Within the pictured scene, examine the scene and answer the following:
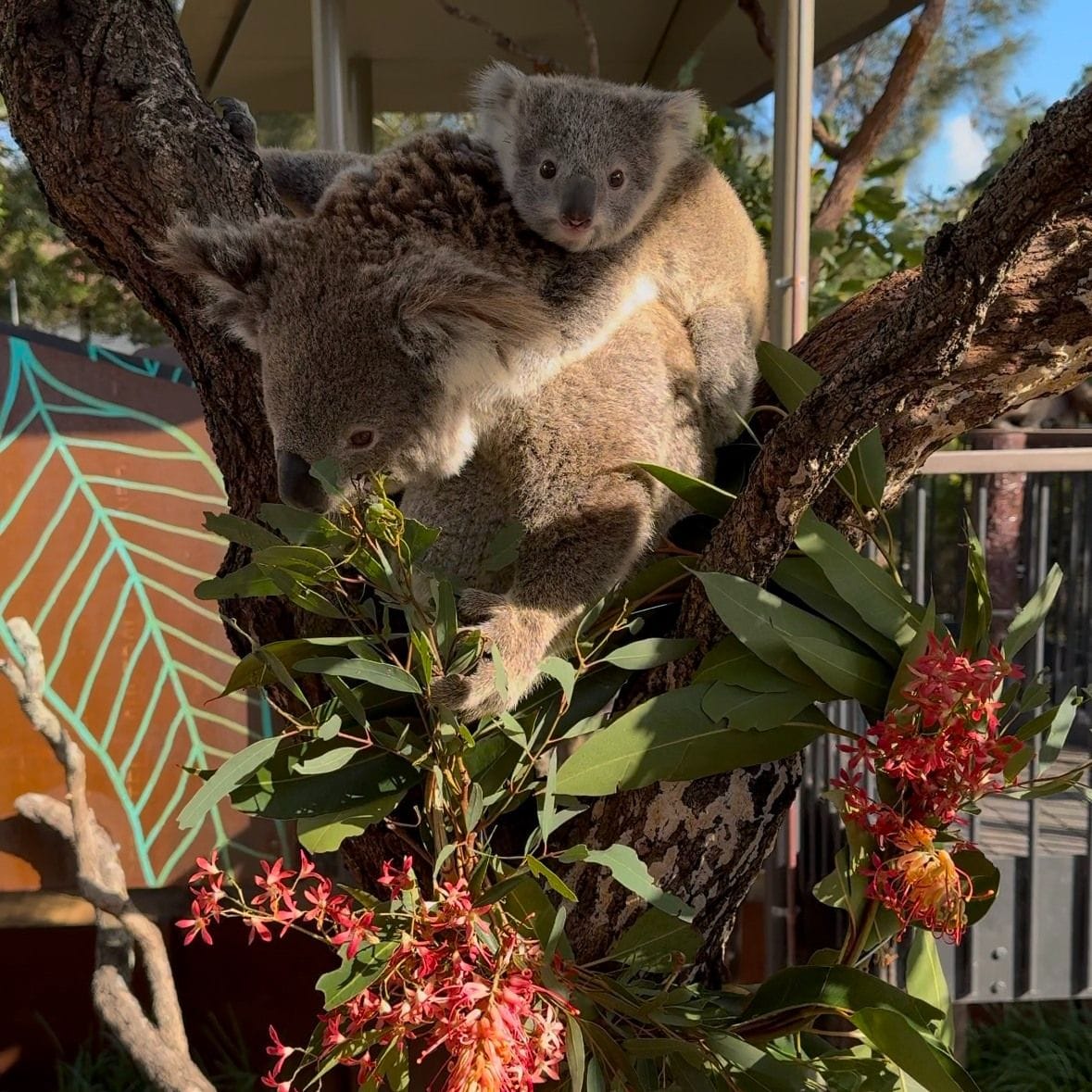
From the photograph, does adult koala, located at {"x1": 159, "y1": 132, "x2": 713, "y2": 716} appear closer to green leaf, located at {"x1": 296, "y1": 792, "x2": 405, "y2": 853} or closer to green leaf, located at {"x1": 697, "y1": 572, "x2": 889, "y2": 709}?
green leaf, located at {"x1": 296, "y1": 792, "x2": 405, "y2": 853}

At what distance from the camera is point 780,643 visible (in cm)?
118

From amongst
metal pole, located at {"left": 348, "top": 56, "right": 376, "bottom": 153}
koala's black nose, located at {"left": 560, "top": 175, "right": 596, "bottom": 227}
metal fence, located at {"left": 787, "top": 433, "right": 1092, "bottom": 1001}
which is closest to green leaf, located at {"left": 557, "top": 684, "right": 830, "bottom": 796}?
koala's black nose, located at {"left": 560, "top": 175, "right": 596, "bottom": 227}

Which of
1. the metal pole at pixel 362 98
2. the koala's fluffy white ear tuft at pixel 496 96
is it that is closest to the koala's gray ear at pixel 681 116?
the koala's fluffy white ear tuft at pixel 496 96

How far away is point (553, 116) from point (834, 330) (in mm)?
560

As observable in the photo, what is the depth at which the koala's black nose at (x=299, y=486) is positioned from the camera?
128 cm

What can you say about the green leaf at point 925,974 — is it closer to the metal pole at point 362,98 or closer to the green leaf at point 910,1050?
the green leaf at point 910,1050

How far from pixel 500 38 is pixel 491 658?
311cm

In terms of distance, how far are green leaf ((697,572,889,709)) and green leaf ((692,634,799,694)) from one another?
2 cm

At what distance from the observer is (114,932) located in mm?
3139

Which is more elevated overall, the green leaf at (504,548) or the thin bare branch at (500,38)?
the thin bare branch at (500,38)

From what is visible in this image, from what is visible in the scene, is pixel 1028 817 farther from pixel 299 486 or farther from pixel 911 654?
pixel 299 486

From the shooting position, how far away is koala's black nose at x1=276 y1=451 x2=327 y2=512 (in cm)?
128

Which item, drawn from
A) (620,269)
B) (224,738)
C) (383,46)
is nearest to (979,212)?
(620,269)

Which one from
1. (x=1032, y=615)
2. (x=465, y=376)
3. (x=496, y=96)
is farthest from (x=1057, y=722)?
(x=496, y=96)
